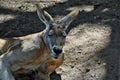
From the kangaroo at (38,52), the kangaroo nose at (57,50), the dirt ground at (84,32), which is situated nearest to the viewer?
the kangaroo nose at (57,50)

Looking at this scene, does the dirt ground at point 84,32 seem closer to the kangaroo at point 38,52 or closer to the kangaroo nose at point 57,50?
the kangaroo at point 38,52

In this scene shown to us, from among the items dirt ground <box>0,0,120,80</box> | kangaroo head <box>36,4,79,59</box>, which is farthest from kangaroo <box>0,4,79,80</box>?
dirt ground <box>0,0,120,80</box>

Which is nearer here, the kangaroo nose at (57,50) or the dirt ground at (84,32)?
the kangaroo nose at (57,50)

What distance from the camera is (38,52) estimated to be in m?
5.73

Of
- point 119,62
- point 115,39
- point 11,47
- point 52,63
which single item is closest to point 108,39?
point 115,39

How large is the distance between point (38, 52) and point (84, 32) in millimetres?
1524

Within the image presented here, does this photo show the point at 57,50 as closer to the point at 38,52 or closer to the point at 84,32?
the point at 38,52

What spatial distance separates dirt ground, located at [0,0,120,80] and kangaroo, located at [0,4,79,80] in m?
0.42

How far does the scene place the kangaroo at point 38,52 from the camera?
18.0 feet

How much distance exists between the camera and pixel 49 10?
776 cm

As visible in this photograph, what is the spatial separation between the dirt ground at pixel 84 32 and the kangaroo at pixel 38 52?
1.38 feet

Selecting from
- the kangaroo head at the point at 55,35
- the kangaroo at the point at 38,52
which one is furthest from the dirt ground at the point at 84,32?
the kangaroo head at the point at 55,35

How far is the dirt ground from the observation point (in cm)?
614

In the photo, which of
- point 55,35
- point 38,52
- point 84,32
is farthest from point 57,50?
point 84,32
